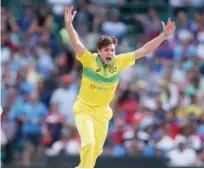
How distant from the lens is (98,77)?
434 inches

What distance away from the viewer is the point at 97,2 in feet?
61.9

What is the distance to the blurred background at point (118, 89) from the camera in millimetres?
15891

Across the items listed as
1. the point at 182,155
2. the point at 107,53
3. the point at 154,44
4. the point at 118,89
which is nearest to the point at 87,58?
the point at 107,53

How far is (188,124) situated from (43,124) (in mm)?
2526

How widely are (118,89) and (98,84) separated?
592cm

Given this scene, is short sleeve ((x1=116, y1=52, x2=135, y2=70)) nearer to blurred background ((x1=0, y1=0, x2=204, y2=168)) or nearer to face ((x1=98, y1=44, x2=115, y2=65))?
face ((x1=98, y1=44, x2=115, y2=65))

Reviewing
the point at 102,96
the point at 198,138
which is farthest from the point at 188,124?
the point at 102,96

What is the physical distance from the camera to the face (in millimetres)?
10859

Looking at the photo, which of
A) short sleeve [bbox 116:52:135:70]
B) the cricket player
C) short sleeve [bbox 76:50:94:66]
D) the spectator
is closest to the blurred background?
Answer: the spectator

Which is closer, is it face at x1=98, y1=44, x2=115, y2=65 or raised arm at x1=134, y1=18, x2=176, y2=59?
face at x1=98, y1=44, x2=115, y2=65

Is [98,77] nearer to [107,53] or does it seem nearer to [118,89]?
[107,53]

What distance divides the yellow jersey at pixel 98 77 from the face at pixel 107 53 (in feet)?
0.16

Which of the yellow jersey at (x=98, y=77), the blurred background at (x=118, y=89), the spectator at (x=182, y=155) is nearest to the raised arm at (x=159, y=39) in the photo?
the yellow jersey at (x=98, y=77)

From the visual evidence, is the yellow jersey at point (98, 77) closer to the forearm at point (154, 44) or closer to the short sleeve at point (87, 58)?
the short sleeve at point (87, 58)
